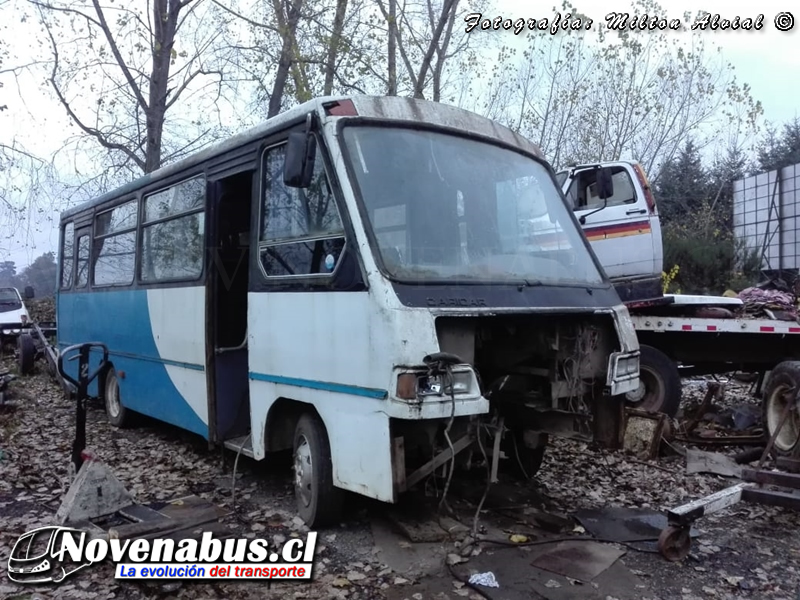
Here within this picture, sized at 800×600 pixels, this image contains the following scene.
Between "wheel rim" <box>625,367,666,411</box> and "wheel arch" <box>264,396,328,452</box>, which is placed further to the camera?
"wheel rim" <box>625,367,666,411</box>

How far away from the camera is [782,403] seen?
741 centimetres

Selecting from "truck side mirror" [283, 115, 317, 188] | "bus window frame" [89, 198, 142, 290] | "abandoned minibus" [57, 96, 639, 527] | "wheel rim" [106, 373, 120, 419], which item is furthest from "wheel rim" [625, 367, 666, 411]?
"wheel rim" [106, 373, 120, 419]

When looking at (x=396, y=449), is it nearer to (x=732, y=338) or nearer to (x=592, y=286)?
(x=592, y=286)

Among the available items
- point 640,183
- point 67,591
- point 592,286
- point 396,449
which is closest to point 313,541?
point 396,449

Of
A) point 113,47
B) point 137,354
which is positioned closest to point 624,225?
point 137,354

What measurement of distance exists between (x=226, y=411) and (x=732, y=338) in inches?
224

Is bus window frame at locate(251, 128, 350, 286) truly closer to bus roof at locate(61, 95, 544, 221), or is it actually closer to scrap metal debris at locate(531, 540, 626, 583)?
bus roof at locate(61, 95, 544, 221)

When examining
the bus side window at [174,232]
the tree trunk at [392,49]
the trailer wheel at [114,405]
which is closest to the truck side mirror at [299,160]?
the bus side window at [174,232]

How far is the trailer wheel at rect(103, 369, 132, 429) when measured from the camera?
29.9 feet

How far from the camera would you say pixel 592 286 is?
18.7 ft

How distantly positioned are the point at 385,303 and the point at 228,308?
279 centimetres

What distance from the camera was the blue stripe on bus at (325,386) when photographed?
444cm

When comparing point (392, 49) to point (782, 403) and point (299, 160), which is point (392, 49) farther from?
point (299, 160)

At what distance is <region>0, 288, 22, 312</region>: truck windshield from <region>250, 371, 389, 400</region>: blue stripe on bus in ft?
47.9
